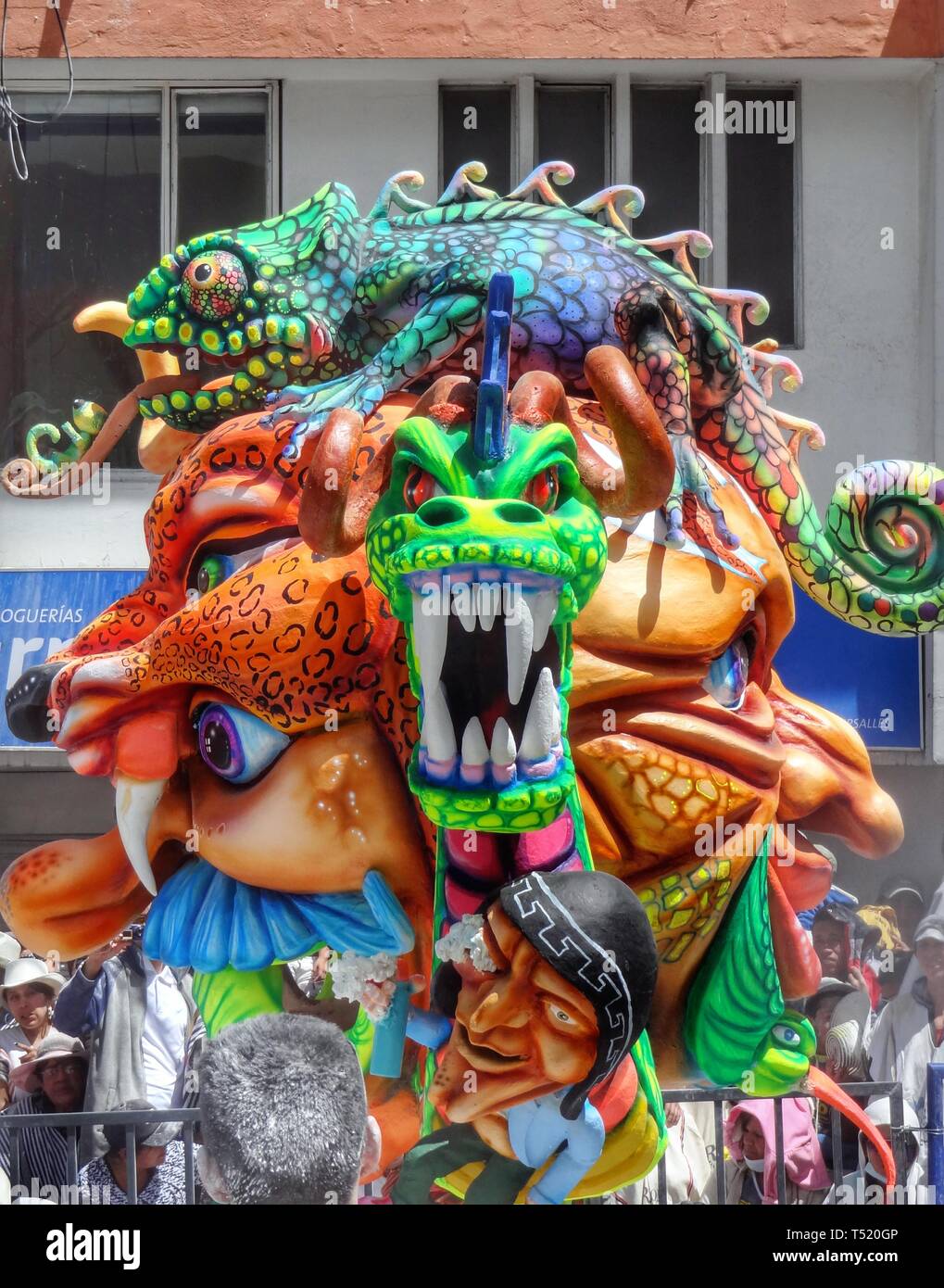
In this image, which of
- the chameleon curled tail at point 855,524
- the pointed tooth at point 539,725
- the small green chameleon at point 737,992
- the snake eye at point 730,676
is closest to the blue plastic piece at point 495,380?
the pointed tooth at point 539,725

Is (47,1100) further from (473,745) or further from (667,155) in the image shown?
(667,155)

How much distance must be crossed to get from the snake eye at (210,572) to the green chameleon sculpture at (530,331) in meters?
0.29

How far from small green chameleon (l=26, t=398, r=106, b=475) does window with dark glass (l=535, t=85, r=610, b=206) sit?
3.80m

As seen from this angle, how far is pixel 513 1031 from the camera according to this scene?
2.90m

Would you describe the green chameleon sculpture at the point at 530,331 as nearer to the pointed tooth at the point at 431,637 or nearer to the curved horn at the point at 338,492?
the curved horn at the point at 338,492

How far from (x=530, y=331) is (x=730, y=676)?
0.82 meters

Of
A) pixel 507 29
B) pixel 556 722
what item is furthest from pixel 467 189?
pixel 507 29

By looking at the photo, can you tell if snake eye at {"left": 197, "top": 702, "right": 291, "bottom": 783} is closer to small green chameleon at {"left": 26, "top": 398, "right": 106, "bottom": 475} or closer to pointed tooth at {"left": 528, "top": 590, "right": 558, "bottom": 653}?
pointed tooth at {"left": 528, "top": 590, "right": 558, "bottom": 653}

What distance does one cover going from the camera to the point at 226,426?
11.5ft

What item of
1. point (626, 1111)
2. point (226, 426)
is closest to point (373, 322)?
point (226, 426)

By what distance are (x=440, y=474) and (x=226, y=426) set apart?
809mm

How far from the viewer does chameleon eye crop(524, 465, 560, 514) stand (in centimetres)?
289

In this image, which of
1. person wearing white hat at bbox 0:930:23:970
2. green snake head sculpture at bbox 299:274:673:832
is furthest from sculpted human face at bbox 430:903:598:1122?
person wearing white hat at bbox 0:930:23:970

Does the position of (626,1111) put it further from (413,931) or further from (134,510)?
(134,510)
